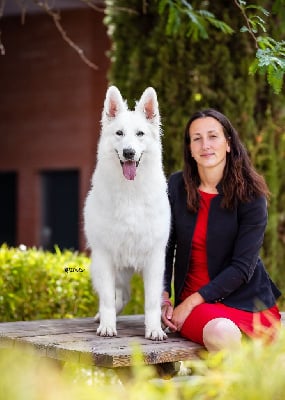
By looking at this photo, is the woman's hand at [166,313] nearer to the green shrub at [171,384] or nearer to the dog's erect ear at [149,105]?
the dog's erect ear at [149,105]

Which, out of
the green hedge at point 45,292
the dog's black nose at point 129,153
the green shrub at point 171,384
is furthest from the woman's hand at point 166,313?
the green shrub at point 171,384

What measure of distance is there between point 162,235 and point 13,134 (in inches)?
371

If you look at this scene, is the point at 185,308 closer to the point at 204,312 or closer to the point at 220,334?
the point at 204,312

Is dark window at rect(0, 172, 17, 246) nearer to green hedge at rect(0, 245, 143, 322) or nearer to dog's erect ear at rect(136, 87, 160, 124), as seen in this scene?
green hedge at rect(0, 245, 143, 322)

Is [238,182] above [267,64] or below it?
below

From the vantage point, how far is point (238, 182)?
4309 mm

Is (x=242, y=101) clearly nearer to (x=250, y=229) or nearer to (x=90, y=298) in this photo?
(x=90, y=298)

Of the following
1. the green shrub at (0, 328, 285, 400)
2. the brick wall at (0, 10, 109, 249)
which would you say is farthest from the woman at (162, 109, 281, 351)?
the brick wall at (0, 10, 109, 249)

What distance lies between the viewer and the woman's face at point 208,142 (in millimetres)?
4293

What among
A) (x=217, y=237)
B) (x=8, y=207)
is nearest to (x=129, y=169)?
(x=217, y=237)

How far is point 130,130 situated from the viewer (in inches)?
157

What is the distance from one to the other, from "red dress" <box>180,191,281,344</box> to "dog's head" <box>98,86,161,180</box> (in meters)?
0.56

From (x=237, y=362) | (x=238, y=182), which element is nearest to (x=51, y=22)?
(x=238, y=182)

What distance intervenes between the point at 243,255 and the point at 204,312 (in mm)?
361
